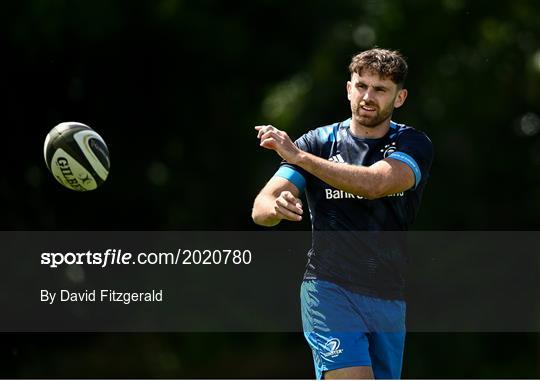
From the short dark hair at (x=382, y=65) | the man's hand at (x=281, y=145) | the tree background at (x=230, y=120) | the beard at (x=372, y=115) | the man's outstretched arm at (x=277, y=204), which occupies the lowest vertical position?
the man's outstretched arm at (x=277, y=204)

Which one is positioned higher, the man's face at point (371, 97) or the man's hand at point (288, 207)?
the man's face at point (371, 97)

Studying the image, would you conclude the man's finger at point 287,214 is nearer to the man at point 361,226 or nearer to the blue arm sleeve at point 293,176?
the man at point 361,226

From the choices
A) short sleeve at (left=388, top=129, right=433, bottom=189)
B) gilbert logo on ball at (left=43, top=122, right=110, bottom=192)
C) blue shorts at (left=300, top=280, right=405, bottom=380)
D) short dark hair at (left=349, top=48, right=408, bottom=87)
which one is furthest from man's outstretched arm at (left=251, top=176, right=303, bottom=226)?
gilbert logo on ball at (left=43, top=122, right=110, bottom=192)

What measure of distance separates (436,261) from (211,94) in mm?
5415

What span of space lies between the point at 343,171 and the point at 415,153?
662 mm

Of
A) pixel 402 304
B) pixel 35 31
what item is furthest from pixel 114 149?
pixel 402 304

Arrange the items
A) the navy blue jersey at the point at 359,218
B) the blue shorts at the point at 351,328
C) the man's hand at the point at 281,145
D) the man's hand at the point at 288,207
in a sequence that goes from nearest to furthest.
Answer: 1. the man's hand at the point at 288,207
2. the man's hand at the point at 281,145
3. the blue shorts at the point at 351,328
4. the navy blue jersey at the point at 359,218

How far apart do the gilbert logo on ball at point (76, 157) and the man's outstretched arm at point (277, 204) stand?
6.91 feet

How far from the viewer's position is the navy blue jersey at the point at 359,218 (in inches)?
273

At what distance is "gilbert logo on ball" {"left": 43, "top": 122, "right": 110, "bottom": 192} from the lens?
8.52 meters

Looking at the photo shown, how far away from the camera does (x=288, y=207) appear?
20.9ft

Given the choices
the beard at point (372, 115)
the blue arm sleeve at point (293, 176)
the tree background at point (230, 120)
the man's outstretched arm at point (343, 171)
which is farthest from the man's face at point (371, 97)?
the tree background at point (230, 120)

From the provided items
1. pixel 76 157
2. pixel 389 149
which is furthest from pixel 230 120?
pixel 389 149

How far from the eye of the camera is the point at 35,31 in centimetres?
1769
